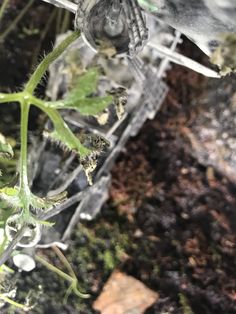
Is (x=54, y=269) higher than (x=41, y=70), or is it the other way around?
(x=41, y=70)

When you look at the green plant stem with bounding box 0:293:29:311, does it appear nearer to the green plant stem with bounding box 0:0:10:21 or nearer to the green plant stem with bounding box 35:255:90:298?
the green plant stem with bounding box 35:255:90:298

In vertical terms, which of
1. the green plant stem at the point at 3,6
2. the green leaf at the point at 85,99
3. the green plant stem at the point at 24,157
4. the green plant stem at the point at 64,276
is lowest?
the green plant stem at the point at 64,276

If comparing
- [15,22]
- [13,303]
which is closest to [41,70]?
[13,303]

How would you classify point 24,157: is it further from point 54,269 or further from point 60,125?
point 54,269

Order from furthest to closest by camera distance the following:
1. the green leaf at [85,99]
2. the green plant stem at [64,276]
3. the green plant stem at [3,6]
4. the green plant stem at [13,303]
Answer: the green plant stem at [3,6] < the green plant stem at [64,276] < the green plant stem at [13,303] < the green leaf at [85,99]

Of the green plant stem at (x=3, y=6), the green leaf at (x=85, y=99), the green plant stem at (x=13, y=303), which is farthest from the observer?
the green plant stem at (x=3, y=6)

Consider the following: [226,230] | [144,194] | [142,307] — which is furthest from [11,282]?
[226,230]

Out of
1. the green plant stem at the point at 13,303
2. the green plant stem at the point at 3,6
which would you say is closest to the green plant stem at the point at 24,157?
the green plant stem at the point at 13,303

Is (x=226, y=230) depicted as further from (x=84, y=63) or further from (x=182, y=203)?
(x=84, y=63)

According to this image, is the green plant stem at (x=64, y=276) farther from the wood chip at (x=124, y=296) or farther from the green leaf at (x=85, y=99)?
the green leaf at (x=85, y=99)
